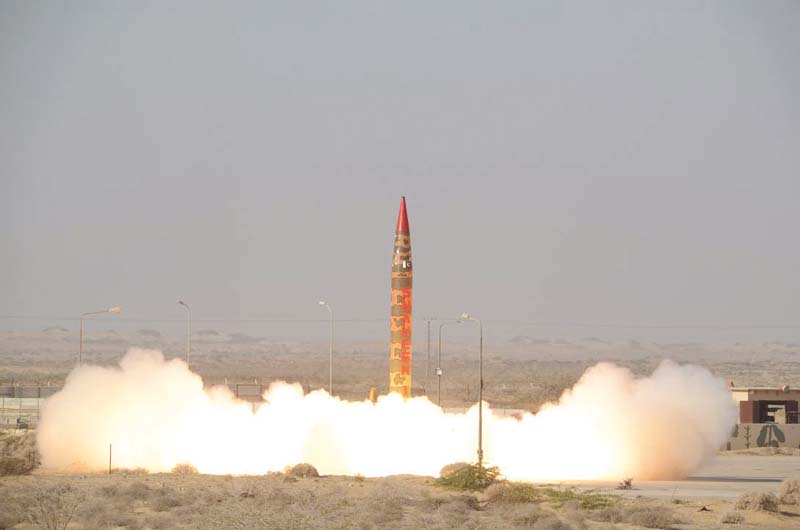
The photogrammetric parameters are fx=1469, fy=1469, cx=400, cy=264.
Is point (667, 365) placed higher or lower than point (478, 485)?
higher

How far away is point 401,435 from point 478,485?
1026 centimetres

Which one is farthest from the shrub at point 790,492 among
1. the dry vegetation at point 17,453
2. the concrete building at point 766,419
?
the dry vegetation at point 17,453

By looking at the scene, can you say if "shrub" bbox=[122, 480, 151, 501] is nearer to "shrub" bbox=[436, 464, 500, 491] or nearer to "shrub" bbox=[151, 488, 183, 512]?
"shrub" bbox=[151, 488, 183, 512]

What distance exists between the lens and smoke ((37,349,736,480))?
2876 inches

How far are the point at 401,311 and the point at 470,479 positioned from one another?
11.7 m

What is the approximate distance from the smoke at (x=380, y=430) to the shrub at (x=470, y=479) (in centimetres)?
649

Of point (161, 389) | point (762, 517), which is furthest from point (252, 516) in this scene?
point (161, 389)

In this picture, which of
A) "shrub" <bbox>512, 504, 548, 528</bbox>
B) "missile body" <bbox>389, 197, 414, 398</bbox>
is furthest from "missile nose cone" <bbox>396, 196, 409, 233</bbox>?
"shrub" <bbox>512, 504, 548, 528</bbox>

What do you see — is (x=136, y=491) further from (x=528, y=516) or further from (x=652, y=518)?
(x=652, y=518)

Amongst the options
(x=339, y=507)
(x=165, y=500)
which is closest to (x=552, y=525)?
(x=339, y=507)

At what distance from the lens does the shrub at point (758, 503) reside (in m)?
57.7

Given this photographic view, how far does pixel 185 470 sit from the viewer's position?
71.7 metres

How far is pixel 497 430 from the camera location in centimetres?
7469

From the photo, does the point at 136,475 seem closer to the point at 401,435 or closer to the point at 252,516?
the point at 401,435
